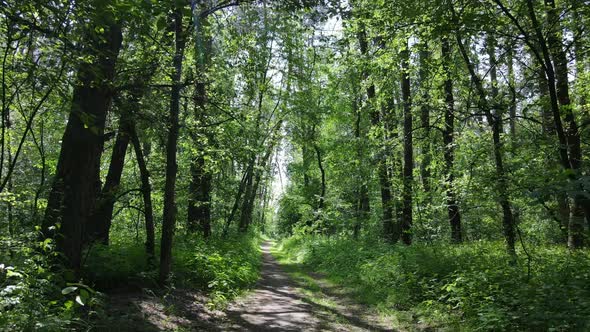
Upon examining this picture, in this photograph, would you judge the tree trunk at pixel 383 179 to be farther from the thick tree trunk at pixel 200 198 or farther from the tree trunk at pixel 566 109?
the thick tree trunk at pixel 200 198

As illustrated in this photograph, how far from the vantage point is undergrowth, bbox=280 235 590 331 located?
5.48m

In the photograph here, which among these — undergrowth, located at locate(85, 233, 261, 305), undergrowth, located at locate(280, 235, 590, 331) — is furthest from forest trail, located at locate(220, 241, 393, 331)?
undergrowth, located at locate(280, 235, 590, 331)

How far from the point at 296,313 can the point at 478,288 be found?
148 inches

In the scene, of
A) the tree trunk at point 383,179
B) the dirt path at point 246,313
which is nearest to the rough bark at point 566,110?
the dirt path at point 246,313

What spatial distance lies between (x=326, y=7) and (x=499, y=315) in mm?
5203

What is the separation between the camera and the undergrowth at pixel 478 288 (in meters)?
5.48

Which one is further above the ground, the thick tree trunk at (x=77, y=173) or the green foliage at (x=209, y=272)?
the thick tree trunk at (x=77, y=173)

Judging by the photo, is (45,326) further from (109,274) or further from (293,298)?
(293,298)

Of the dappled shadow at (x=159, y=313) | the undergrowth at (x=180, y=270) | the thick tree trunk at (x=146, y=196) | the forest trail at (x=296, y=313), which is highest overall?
the thick tree trunk at (x=146, y=196)

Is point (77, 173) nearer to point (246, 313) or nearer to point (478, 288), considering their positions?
point (246, 313)

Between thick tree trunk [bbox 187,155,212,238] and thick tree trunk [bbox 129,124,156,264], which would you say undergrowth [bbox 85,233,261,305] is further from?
thick tree trunk [bbox 187,155,212,238]

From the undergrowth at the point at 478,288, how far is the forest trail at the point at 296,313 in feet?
2.16

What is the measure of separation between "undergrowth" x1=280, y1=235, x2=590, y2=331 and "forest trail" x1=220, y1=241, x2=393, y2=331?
2.16ft

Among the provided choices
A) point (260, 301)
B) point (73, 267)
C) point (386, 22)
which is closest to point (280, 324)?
point (260, 301)
